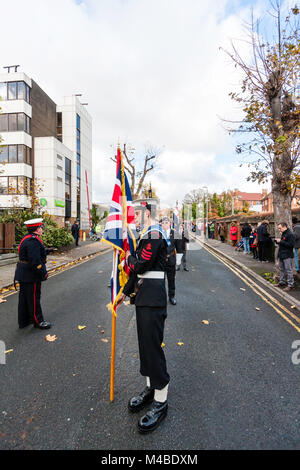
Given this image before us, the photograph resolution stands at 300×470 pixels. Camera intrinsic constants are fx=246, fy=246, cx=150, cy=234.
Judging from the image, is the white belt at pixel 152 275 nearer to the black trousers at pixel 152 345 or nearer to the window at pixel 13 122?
the black trousers at pixel 152 345

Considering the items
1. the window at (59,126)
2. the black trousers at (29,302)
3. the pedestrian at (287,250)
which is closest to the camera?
the black trousers at (29,302)

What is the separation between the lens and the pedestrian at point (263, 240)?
38.6 ft

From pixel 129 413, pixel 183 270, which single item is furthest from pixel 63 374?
pixel 183 270

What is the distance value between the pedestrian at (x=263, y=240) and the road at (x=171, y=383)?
6855mm

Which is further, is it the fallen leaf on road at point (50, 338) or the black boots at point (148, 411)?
the fallen leaf on road at point (50, 338)

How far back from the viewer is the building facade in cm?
2808

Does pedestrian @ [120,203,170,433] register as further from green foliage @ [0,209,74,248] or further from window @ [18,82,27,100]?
window @ [18,82,27,100]

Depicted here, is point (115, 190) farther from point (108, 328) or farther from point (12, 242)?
point (12, 242)

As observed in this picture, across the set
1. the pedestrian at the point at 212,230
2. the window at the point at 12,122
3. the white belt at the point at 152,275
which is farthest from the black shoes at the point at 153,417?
the window at the point at 12,122

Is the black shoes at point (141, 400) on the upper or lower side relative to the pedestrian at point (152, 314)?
lower

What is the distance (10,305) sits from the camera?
589 cm

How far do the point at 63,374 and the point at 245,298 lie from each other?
4951 millimetres

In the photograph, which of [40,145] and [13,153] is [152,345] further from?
[40,145]
